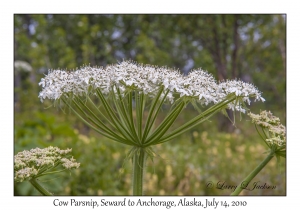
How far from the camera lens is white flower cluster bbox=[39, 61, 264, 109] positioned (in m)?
1.62

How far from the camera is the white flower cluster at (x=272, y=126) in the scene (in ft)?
5.86

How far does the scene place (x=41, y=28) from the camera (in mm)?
11844

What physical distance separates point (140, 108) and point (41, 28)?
438 inches

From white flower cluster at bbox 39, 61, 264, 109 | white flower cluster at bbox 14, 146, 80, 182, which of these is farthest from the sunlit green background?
white flower cluster at bbox 39, 61, 264, 109

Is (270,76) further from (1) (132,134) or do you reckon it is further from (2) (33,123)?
(1) (132,134)

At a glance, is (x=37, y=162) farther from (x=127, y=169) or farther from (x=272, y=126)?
(x=127, y=169)

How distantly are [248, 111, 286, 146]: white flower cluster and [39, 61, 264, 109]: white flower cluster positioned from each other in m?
0.23

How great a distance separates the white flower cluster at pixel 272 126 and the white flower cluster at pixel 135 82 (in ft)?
0.75

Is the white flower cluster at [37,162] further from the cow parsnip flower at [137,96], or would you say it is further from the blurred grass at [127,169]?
the blurred grass at [127,169]

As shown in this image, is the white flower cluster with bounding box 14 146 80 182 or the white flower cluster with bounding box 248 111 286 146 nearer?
the white flower cluster with bounding box 14 146 80 182

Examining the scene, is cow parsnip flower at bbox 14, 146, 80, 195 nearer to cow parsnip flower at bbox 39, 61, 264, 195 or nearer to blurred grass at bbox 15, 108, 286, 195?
cow parsnip flower at bbox 39, 61, 264, 195

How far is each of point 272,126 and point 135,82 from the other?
2.75ft

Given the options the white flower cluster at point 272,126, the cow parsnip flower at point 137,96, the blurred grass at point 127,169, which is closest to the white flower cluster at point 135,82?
the cow parsnip flower at point 137,96
